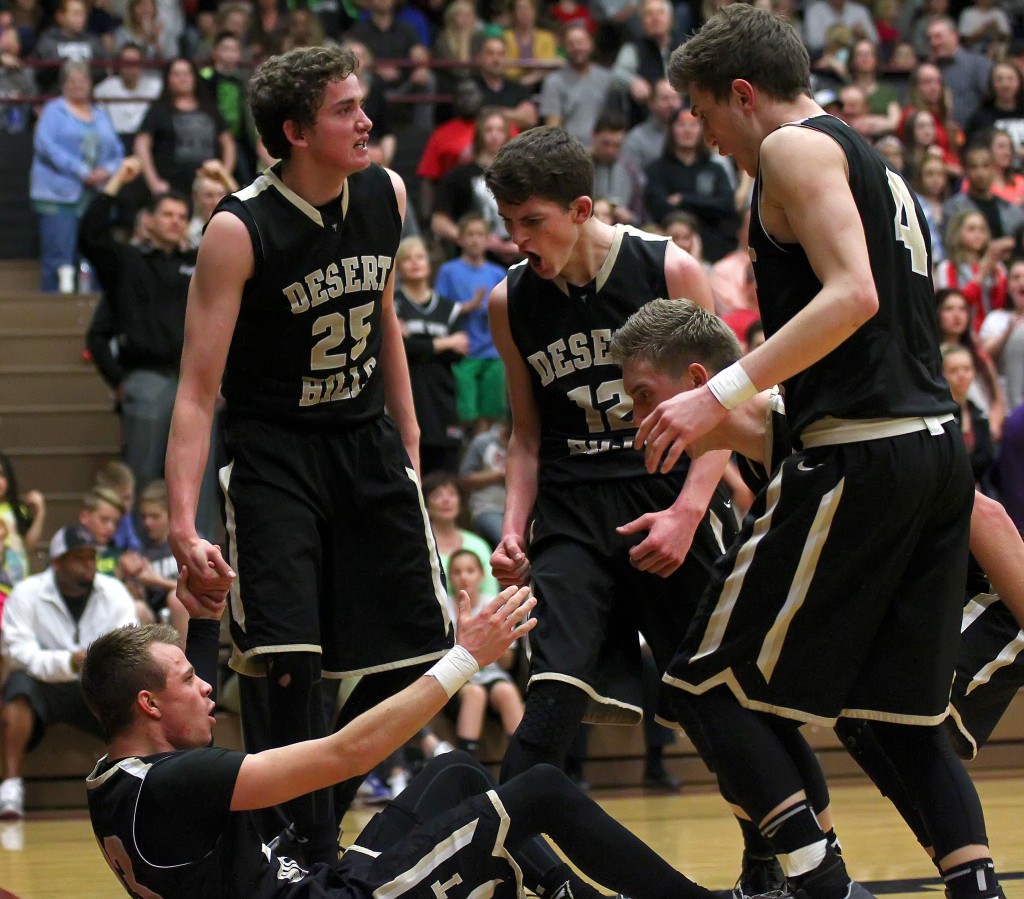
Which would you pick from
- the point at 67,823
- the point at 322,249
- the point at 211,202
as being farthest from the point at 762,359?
the point at 211,202

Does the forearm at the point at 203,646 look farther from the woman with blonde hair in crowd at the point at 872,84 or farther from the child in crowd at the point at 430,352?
the woman with blonde hair in crowd at the point at 872,84

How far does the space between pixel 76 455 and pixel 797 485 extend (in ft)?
25.7

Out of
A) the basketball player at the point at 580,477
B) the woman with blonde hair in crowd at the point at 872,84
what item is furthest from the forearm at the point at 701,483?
the woman with blonde hair in crowd at the point at 872,84

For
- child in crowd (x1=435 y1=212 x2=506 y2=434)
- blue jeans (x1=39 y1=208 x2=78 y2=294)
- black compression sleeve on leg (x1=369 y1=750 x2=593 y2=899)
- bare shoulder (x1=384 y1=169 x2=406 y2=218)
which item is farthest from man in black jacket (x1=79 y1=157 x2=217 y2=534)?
black compression sleeve on leg (x1=369 y1=750 x2=593 y2=899)

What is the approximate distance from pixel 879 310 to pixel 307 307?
1.67m

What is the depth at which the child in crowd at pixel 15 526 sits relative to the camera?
7.93m

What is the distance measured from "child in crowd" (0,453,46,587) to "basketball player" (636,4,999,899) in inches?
205

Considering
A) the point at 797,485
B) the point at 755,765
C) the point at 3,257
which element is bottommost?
the point at 3,257

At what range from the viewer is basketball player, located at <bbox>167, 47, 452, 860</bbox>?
430cm

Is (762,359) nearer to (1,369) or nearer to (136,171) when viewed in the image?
(136,171)

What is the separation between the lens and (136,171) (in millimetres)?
9805

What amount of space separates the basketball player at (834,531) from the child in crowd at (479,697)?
12.6 ft

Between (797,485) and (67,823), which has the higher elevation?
(797,485)

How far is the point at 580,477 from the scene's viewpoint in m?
4.54
